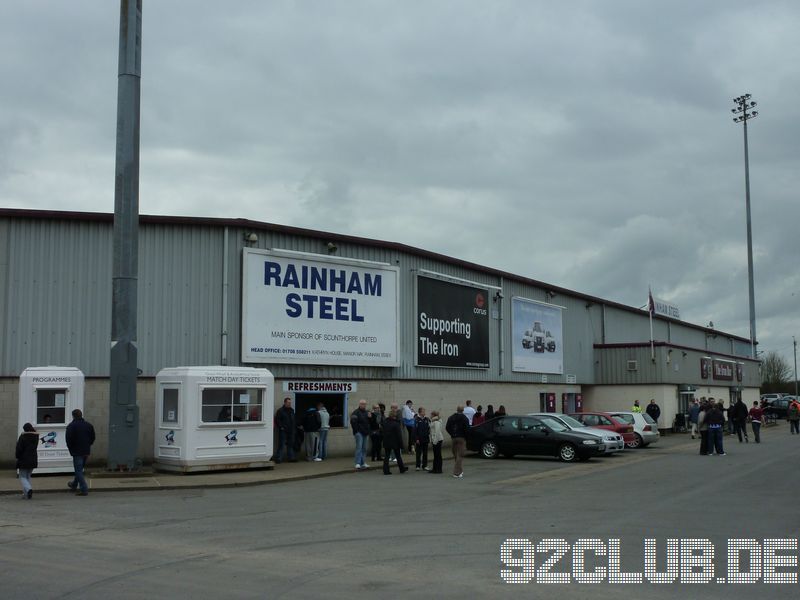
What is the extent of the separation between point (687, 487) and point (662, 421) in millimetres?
25686

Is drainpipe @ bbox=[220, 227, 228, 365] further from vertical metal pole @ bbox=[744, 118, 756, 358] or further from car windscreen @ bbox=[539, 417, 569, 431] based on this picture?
vertical metal pole @ bbox=[744, 118, 756, 358]

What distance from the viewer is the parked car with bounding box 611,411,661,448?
3066cm

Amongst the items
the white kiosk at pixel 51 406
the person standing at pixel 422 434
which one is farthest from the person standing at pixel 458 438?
the white kiosk at pixel 51 406

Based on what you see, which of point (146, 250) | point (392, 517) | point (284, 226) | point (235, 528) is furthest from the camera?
point (284, 226)

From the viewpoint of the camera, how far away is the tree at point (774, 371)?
4200 inches

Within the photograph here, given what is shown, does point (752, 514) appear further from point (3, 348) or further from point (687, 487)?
point (3, 348)

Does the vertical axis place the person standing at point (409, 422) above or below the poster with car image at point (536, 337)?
below

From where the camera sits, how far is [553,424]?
2552 centimetres

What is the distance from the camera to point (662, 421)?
42125mm

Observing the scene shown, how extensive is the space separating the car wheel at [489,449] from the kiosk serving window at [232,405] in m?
7.83

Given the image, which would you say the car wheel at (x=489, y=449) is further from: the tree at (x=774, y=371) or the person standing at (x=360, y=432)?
the tree at (x=774, y=371)

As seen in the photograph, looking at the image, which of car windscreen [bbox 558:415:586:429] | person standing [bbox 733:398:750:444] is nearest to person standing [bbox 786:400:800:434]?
person standing [bbox 733:398:750:444]

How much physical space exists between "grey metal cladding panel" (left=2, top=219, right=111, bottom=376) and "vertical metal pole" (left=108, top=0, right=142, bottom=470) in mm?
2556

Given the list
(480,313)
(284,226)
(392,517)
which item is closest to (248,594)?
(392,517)
